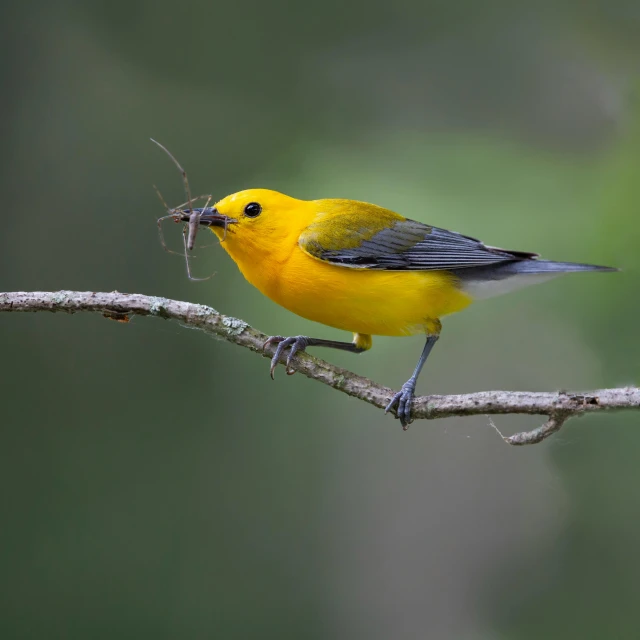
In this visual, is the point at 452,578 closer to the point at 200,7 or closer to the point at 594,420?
the point at 594,420

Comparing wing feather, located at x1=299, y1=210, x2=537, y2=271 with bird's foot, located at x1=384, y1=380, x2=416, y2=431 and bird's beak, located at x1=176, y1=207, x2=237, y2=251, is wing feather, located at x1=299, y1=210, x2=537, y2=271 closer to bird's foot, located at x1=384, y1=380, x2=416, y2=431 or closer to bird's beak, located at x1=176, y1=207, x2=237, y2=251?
bird's beak, located at x1=176, y1=207, x2=237, y2=251

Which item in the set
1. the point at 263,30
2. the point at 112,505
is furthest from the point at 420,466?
the point at 263,30

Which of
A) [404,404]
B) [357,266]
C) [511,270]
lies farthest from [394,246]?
[404,404]

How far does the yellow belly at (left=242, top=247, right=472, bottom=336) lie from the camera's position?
14.3ft

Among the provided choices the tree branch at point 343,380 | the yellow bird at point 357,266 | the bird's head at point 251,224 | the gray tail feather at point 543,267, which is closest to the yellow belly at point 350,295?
the yellow bird at point 357,266

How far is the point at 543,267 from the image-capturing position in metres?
4.78

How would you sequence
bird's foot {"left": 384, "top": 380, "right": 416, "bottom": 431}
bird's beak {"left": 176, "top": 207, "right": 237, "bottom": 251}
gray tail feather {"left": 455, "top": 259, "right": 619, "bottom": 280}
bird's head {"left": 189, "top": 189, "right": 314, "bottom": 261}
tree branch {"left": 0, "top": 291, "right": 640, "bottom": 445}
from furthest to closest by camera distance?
gray tail feather {"left": 455, "top": 259, "right": 619, "bottom": 280}, bird's head {"left": 189, "top": 189, "right": 314, "bottom": 261}, bird's beak {"left": 176, "top": 207, "right": 237, "bottom": 251}, bird's foot {"left": 384, "top": 380, "right": 416, "bottom": 431}, tree branch {"left": 0, "top": 291, "right": 640, "bottom": 445}

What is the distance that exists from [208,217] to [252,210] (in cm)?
28

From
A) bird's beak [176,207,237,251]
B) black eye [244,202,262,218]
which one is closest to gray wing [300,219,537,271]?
black eye [244,202,262,218]

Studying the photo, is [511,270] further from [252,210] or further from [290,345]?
[252,210]

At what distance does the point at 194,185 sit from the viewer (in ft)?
24.8

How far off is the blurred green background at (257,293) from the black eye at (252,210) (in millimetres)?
1891

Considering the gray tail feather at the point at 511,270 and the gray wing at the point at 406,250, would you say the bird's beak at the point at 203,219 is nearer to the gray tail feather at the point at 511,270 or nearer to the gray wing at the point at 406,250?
the gray wing at the point at 406,250

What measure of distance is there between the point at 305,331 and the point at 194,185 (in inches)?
87.5
